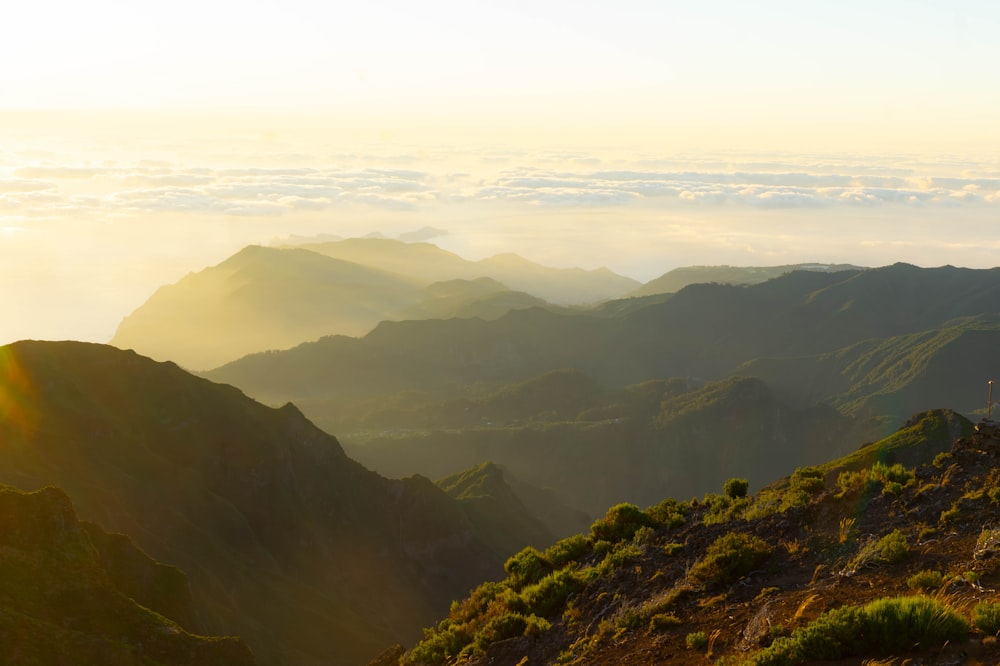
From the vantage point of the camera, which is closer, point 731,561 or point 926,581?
point 926,581

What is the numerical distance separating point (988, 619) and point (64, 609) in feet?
100

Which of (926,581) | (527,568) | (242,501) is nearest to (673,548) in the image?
(527,568)

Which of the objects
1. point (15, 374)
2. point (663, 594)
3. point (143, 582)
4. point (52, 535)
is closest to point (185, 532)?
point (15, 374)

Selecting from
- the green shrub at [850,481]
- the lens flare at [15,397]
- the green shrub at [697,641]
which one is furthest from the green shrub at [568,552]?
the lens flare at [15,397]

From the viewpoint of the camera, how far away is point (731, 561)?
71.9 feet

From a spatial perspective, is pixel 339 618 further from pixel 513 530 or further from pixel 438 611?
pixel 513 530

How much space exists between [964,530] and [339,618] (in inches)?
2701

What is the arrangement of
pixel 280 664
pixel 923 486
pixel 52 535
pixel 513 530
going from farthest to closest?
1. pixel 513 530
2. pixel 280 664
3. pixel 52 535
4. pixel 923 486

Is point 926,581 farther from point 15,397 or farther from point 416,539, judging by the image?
point 416,539

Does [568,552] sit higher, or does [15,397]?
[568,552]

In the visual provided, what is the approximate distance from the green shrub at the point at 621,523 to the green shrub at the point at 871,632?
1421cm

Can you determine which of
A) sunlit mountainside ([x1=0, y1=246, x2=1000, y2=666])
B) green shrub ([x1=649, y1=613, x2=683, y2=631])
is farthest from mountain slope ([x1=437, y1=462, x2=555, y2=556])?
green shrub ([x1=649, y1=613, x2=683, y2=631])

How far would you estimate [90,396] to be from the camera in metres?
82.9

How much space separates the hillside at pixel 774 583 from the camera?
1492cm
